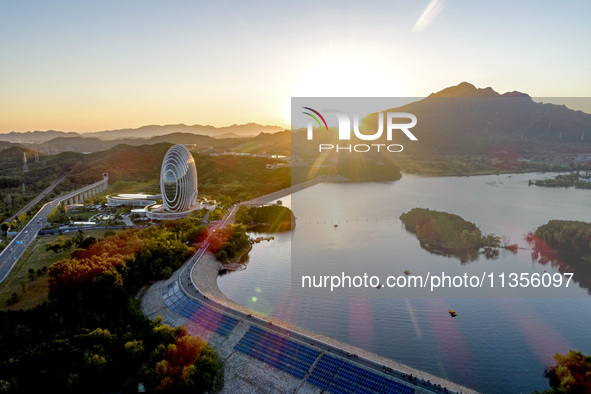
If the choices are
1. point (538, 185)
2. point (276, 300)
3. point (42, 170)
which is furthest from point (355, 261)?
point (42, 170)

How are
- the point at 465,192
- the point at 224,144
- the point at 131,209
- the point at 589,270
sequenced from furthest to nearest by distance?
the point at 224,144
the point at 465,192
the point at 131,209
the point at 589,270

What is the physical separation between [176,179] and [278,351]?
23.4 m

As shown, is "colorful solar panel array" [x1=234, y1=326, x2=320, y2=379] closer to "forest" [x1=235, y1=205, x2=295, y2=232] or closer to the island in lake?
the island in lake

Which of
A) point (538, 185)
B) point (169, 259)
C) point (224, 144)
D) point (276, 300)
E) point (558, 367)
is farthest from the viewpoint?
point (224, 144)

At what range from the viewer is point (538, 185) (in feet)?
197

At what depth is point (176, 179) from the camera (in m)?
35.0

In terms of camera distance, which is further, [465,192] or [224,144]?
[224,144]

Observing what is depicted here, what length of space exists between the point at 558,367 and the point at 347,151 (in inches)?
3300

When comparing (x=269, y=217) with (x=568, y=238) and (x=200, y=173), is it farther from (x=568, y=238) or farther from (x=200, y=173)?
(x=200, y=173)

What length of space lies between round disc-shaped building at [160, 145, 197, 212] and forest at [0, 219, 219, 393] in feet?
47.1

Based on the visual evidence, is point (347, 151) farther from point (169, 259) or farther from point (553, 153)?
point (169, 259)

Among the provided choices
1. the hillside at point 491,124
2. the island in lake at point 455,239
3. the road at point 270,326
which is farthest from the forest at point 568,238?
the hillside at point 491,124

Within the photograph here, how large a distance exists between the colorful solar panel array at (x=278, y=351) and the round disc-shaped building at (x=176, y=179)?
854 inches

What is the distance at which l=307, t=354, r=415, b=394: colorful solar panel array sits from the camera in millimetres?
13016
